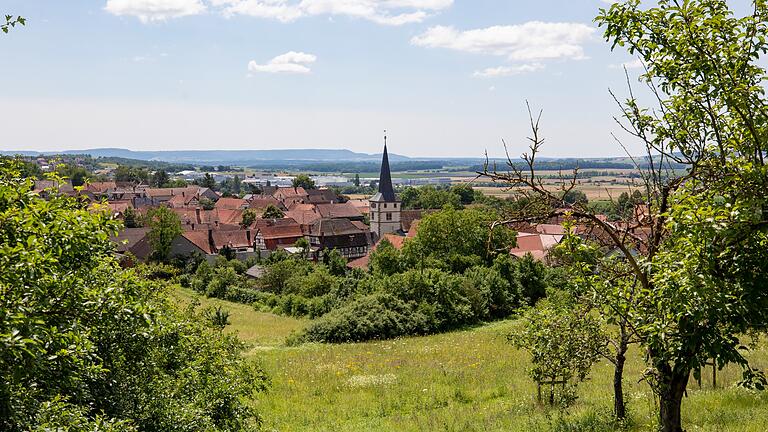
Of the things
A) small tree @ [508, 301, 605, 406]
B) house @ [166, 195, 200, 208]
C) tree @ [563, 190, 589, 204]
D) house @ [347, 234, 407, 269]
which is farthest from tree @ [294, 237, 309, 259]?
tree @ [563, 190, 589, 204]

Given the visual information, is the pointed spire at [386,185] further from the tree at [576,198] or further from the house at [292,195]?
the tree at [576,198]

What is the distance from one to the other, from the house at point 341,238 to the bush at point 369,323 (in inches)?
1706

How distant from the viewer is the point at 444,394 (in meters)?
16.9

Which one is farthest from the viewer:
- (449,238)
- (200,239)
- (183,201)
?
(183,201)

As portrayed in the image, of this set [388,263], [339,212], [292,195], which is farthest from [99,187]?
[388,263]

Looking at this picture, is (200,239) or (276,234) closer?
(200,239)

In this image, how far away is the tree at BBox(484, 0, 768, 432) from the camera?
5.10m

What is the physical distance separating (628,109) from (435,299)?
27038 millimetres

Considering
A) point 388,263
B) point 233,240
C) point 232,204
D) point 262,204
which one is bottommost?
point 233,240

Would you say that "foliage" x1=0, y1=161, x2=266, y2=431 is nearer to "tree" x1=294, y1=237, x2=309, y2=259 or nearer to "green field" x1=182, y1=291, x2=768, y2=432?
"green field" x1=182, y1=291, x2=768, y2=432

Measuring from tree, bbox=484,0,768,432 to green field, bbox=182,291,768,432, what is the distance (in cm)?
249

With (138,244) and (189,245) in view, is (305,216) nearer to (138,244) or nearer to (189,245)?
(189,245)

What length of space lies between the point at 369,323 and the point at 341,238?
1867 inches

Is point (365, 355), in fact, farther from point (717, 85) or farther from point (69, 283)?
point (717, 85)
